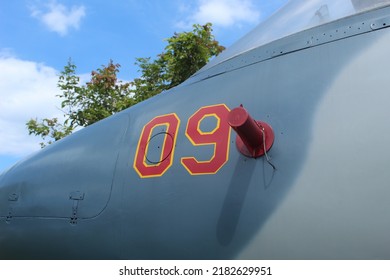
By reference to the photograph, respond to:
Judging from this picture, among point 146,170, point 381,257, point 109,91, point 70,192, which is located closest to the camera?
point 381,257

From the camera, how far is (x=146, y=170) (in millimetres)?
2838

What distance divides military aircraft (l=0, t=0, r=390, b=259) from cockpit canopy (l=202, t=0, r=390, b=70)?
0.01m

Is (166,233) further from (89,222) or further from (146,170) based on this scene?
(89,222)

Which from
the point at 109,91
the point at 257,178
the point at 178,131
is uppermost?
the point at 109,91

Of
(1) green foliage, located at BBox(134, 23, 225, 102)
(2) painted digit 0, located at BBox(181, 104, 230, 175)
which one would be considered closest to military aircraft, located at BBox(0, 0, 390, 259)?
(2) painted digit 0, located at BBox(181, 104, 230, 175)

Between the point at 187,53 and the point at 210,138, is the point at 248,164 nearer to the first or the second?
the point at 210,138

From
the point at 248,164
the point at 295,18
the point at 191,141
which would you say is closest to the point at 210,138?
the point at 191,141

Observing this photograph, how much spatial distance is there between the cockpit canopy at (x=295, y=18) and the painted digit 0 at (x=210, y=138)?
1.95ft

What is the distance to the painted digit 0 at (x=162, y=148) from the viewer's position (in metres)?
2.78

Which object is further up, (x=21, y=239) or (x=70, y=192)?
(x=70, y=192)

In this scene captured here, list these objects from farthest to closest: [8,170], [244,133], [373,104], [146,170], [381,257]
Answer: [8,170]
[146,170]
[244,133]
[373,104]
[381,257]

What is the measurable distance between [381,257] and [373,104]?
0.81m

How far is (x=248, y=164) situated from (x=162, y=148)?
71cm
